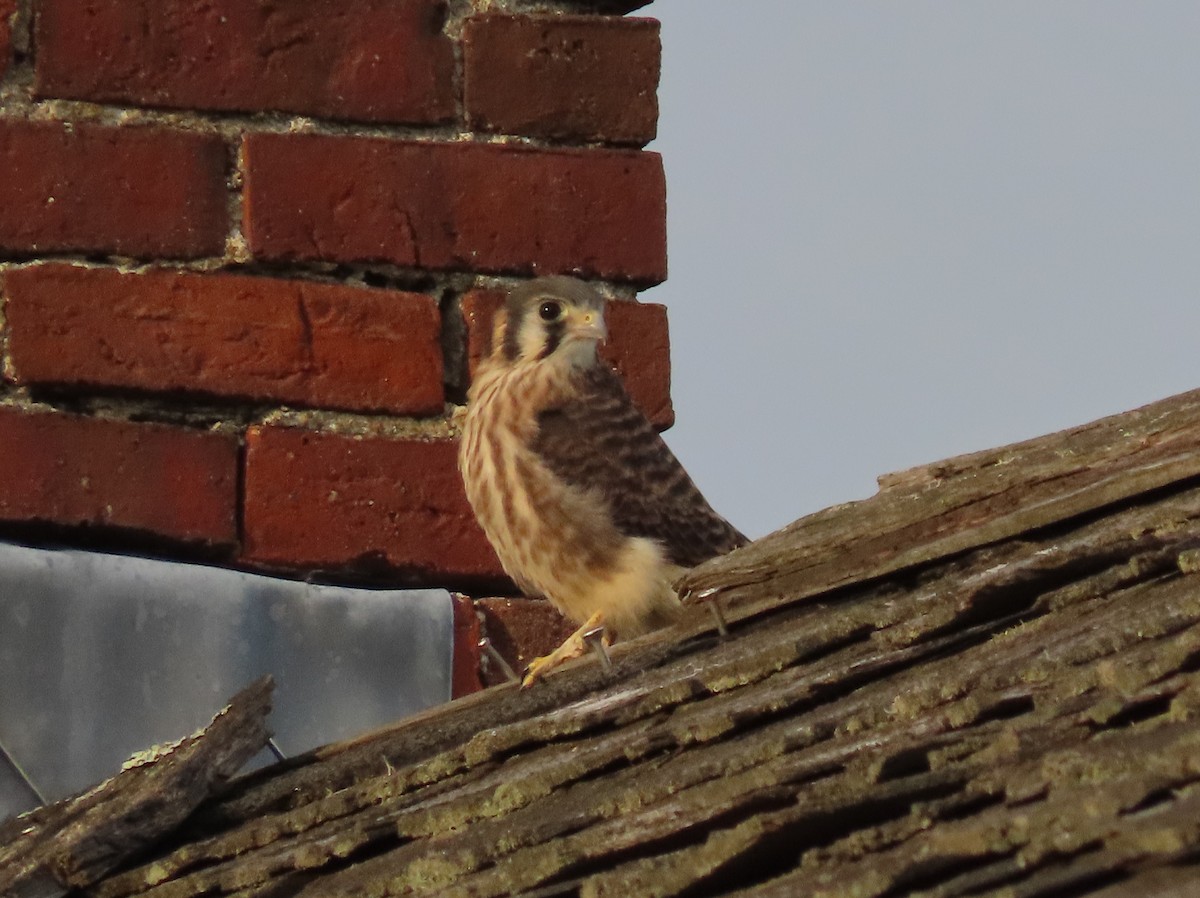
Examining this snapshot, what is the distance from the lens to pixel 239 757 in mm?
2109

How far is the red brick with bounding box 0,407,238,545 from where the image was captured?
2.33 m

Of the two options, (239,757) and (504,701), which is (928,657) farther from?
(239,757)

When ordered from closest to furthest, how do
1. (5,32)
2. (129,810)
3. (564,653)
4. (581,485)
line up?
(129,810)
(5,32)
(564,653)
(581,485)

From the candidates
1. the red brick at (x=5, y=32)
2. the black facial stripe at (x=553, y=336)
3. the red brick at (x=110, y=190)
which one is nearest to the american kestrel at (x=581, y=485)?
the black facial stripe at (x=553, y=336)

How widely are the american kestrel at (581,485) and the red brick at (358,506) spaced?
721 millimetres

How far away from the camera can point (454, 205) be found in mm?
2496

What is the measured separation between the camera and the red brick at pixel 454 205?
96.2 inches

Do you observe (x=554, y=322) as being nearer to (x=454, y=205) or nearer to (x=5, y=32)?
(x=454, y=205)

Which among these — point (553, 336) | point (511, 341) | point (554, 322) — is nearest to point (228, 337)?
point (554, 322)

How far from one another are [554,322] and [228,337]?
96 cm

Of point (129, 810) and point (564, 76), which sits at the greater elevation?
point (564, 76)

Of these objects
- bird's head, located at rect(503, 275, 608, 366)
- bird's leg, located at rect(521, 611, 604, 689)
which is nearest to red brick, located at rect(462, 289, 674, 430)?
bird's head, located at rect(503, 275, 608, 366)

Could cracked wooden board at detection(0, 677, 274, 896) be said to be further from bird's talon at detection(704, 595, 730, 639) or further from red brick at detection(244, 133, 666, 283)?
red brick at detection(244, 133, 666, 283)

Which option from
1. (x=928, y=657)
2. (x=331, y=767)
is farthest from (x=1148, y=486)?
(x=331, y=767)
